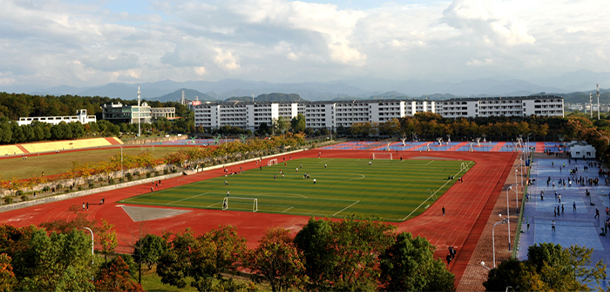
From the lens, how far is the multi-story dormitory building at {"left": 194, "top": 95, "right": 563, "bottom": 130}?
149625mm

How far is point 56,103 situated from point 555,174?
165 m

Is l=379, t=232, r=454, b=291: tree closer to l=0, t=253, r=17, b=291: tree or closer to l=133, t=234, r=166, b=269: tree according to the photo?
l=133, t=234, r=166, b=269: tree

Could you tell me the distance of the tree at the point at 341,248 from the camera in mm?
21562

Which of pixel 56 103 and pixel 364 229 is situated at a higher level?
pixel 56 103

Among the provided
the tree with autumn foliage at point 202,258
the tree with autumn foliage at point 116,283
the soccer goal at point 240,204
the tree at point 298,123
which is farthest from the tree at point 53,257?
the tree at point 298,123

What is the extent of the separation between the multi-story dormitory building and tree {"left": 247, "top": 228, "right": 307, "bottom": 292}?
148674 mm

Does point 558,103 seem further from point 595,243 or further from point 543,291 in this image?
point 543,291

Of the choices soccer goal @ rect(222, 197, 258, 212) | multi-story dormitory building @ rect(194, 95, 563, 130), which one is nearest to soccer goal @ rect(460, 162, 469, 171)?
soccer goal @ rect(222, 197, 258, 212)

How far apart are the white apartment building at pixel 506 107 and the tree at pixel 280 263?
144 meters

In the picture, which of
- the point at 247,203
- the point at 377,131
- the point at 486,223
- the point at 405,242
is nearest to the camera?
the point at 405,242

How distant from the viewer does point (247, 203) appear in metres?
49.2

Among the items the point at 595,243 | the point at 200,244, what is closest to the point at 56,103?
the point at 200,244

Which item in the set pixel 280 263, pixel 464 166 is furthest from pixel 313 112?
pixel 280 263

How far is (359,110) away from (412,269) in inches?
6056
